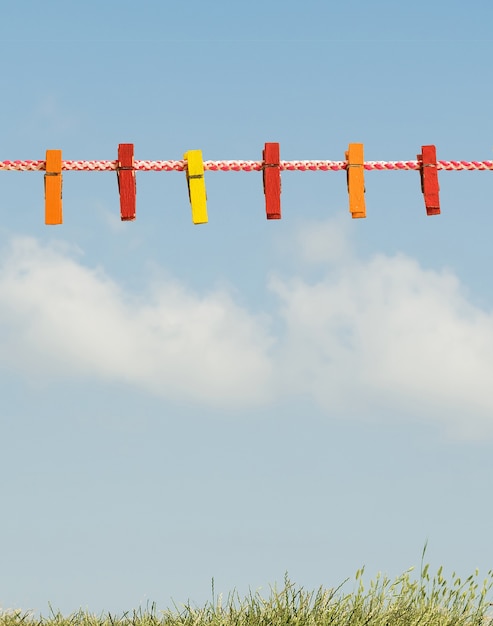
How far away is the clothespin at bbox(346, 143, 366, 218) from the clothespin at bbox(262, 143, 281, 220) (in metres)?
0.67

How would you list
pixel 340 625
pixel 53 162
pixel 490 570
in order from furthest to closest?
pixel 53 162 → pixel 490 570 → pixel 340 625

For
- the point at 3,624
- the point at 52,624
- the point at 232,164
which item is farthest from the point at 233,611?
the point at 232,164

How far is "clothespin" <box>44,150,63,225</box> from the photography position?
7648 millimetres

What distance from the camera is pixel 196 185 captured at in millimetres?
7676

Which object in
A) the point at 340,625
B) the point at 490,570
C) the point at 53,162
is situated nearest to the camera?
the point at 340,625

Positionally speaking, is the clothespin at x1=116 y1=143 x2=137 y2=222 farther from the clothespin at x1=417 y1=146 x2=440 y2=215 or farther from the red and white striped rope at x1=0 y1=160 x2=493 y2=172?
the clothespin at x1=417 y1=146 x2=440 y2=215

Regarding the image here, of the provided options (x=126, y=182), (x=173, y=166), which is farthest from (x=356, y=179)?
(x=126, y=182)

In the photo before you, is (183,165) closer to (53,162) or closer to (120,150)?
Answer: (120,150)

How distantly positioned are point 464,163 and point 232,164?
2.27 metres

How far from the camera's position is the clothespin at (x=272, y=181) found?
7688 mm

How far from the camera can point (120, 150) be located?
777 centimetres

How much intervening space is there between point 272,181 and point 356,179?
0.79 meters

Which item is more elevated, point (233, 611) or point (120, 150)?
point (120, 150)

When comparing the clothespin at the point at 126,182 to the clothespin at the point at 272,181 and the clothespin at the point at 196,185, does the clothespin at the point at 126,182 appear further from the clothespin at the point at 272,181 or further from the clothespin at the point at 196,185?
the clothespin at the point at 272,181
